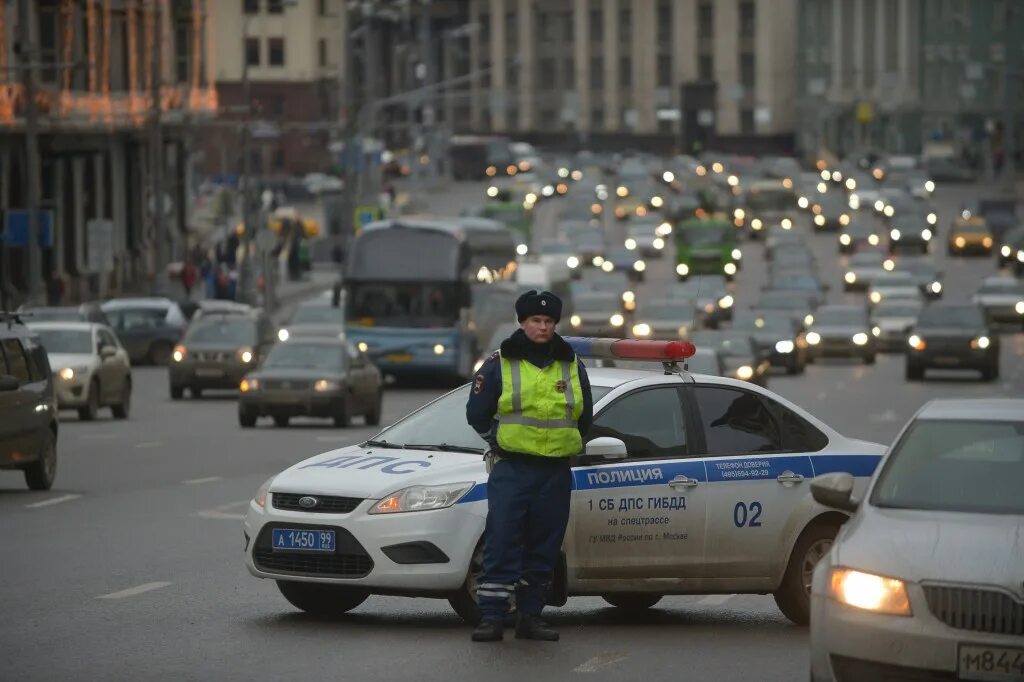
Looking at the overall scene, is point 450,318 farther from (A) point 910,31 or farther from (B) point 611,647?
(A) point 910,31

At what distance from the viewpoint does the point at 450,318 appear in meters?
48.2

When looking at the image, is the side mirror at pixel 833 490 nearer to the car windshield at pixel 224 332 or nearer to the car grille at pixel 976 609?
the car grille at pixel 976 609

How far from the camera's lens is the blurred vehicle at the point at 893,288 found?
71625mm

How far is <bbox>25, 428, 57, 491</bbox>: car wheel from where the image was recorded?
2280 cm

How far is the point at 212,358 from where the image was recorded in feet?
143

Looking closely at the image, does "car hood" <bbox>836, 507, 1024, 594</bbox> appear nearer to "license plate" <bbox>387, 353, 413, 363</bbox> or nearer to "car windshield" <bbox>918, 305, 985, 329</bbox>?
"license plate" <bbox>387, 353, 413, 363</bbox>

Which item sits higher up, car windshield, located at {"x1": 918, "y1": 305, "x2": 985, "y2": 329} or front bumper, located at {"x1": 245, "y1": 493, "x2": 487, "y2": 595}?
front bumper, located at {"x1": 245, "y1": 493, "x2": 487, "y2": 595}

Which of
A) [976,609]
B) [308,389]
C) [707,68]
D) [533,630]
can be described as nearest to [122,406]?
[308,389]

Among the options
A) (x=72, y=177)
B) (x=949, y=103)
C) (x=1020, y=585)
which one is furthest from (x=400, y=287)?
(x=949, y=103)

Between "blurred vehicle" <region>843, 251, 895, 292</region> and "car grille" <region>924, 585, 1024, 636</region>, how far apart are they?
72124mm

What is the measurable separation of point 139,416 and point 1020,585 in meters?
29.1

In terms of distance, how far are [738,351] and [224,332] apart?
9.21 metres

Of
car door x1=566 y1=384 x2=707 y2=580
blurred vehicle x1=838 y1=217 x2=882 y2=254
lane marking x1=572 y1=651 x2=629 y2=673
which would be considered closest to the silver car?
lane marking x1=572 y1=651 x2=629 y2=673

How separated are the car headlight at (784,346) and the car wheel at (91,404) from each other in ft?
66.0
